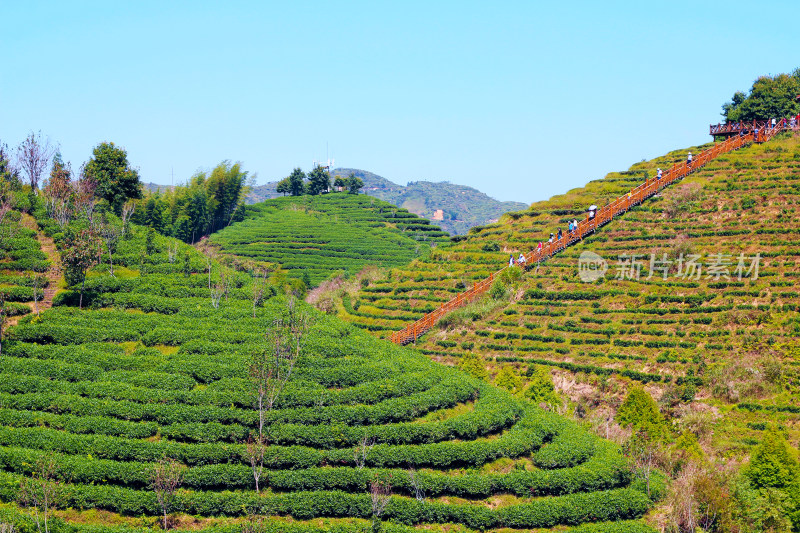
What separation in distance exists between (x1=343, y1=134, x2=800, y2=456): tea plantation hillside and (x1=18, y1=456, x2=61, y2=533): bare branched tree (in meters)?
23.6

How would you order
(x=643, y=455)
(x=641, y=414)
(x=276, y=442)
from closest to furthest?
(x=276, y=442)
(x=643, y=455)
(x=641, y=414)

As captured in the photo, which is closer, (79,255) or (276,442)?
(276,442)

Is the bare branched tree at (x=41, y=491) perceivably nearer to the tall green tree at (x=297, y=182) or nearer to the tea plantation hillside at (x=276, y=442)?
the tea plantation hillside at (x=276, y=442)

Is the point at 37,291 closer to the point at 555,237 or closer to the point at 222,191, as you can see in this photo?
the point at 555,237

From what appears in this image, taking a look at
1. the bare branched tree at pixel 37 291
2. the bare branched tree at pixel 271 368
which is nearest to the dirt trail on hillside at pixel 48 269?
the bare branched tree at pixel 37 291

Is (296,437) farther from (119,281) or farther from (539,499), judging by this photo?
(119,281)

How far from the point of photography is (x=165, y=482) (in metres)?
24.1

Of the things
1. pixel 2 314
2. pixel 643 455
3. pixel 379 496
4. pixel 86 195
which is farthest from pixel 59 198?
pixel 643 455

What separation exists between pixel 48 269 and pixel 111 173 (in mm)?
12134

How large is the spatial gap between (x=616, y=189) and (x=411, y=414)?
33754 mm

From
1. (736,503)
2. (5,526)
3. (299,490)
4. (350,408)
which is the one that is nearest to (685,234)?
(736,503)

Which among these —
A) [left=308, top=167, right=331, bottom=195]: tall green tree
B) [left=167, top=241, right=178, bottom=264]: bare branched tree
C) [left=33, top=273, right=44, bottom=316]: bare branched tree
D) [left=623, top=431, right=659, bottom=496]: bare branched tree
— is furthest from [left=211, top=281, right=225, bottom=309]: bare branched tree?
[left=308, top=167, right=331, bottom=195]: tall green tree

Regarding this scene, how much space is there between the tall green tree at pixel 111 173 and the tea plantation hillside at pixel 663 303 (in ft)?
53.9

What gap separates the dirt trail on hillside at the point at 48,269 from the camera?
115ft
